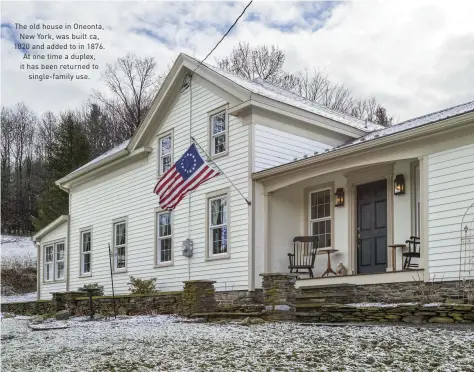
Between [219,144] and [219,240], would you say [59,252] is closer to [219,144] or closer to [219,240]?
[219,240]

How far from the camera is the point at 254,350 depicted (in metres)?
7.06

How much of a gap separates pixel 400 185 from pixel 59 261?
14.2 meters

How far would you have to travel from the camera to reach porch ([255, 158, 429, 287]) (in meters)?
12.5

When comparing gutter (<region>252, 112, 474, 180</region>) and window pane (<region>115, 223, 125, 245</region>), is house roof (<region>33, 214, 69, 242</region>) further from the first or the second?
gutter (<region>252, 112, 474, 180</region>)

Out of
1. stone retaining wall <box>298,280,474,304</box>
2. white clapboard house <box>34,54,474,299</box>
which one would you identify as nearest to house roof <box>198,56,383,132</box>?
white clapboard house <box>34,54,474,299</box>

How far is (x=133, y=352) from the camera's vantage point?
764 centimetres

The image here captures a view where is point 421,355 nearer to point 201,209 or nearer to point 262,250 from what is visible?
point 262,250

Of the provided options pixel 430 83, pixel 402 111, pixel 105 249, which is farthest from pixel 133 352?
pixel 402 111

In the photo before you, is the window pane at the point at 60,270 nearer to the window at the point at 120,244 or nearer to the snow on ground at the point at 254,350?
the window at the point at 120,244

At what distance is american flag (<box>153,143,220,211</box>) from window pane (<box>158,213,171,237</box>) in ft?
8.32

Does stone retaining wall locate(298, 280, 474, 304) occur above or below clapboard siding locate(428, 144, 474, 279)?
below

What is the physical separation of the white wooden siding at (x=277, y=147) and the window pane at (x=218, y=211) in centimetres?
139

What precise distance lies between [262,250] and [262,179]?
155cm

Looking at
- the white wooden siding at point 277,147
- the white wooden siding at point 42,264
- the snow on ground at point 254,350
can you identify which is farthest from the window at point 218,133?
the white wooden siding at point 42,264
